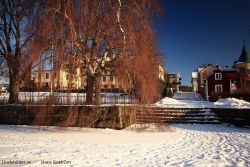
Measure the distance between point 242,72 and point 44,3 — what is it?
47580 millimetres

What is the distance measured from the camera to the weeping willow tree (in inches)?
323

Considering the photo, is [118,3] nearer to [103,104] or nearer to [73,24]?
[73,24]

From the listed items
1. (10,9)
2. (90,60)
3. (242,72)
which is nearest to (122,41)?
(90,60)

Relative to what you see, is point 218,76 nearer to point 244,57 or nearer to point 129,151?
point 244,57

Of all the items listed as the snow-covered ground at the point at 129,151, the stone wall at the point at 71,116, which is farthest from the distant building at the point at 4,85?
the snow-covered ground at the point at 129,151

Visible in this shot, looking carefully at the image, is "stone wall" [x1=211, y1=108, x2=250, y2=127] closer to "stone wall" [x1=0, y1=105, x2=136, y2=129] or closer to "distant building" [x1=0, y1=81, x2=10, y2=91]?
"stone wall" [x1=0, y1=105, x2=136, y2=129]

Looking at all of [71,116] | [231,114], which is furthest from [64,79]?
[231,114]

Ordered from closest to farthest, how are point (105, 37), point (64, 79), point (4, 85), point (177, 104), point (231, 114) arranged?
point (64, 79) < point (105, 37) < point (231, 114) < point (177, 104) < point (4, 85)

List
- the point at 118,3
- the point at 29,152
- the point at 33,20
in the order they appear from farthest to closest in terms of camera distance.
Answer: the point at 118,3 < the point at 33,20 < the point at 29,152

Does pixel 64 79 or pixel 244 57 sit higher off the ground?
pixel 244 57

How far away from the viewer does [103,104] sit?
11258mm

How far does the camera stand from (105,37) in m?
9.10

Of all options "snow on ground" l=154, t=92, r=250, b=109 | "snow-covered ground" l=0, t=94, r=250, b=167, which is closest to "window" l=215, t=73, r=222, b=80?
"snow on ground" l=154, t=92, r=250, b=109

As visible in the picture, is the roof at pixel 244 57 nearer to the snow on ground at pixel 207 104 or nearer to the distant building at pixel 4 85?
the snow on ground at pixel 207 104
